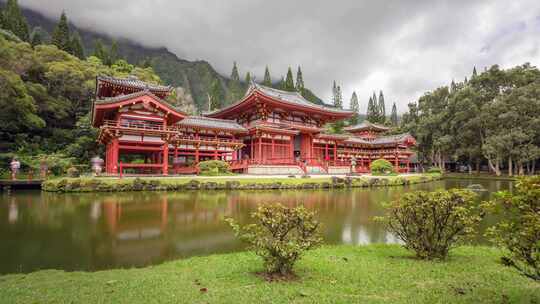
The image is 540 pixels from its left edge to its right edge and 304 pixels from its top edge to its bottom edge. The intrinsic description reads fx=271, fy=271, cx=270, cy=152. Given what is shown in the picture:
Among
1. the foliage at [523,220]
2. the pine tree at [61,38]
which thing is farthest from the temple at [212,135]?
the pine tree at [61,38]

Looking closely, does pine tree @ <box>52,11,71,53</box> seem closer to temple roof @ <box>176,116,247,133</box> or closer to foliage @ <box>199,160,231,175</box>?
temple roof @ <box>176,116,247,133</box>

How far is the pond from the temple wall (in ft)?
42.6

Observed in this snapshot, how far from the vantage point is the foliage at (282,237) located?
4.02 m

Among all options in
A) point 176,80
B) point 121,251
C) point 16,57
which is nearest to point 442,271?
point 121,251

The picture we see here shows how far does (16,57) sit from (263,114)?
2548 centimetres

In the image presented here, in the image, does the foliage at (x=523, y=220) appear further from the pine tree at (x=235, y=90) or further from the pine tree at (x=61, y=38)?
the pine tree at (x=235, y=90)

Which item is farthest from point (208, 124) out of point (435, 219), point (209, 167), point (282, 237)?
point (435, 219)

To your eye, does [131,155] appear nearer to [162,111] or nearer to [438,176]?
[162,111]

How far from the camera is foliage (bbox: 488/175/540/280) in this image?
3.02m

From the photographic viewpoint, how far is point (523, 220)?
3.18 meters

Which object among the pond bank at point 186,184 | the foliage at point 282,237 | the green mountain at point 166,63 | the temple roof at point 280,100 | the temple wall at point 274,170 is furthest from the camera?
the green mountain at point 166,63

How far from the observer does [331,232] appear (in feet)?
24.8

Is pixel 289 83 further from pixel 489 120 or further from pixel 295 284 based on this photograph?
pixel 295 284

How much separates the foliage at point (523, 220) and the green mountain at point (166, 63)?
246 ft
